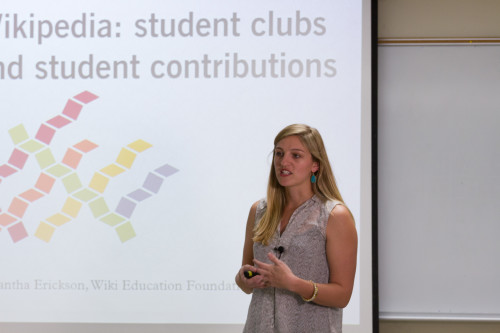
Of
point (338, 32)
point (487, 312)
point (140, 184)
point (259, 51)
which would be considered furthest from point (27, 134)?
point (487, 312)

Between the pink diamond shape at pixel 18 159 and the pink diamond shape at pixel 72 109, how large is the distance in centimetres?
35

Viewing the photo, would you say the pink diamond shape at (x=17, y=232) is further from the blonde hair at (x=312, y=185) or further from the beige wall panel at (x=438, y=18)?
the beige wall panel at (x=438, y=18)

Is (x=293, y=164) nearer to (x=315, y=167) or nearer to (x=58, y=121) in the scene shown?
(x=315, y=167)

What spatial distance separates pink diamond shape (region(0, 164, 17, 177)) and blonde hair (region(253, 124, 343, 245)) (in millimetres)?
2158

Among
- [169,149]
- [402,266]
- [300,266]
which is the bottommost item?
[402,266]

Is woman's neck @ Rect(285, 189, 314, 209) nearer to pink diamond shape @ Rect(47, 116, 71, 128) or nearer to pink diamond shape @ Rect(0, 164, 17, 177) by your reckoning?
pink diamond shape @ Rect(47, 116, 71, 128)

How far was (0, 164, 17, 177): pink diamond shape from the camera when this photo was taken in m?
3.51

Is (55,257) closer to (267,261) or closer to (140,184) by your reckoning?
(140,184)

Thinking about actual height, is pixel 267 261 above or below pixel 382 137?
below

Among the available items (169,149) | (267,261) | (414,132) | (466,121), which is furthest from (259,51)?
(267,261)

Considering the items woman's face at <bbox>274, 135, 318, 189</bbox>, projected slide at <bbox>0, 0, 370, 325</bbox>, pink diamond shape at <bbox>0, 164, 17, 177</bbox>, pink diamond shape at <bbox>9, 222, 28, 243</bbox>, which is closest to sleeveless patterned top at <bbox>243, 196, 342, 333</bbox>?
woman's face at <bbox>274, 135, 318, 189</bbox>

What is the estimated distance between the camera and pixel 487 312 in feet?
11.5

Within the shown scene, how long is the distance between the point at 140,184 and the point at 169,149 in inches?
10.5

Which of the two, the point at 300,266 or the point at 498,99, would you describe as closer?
the point at 300,266
